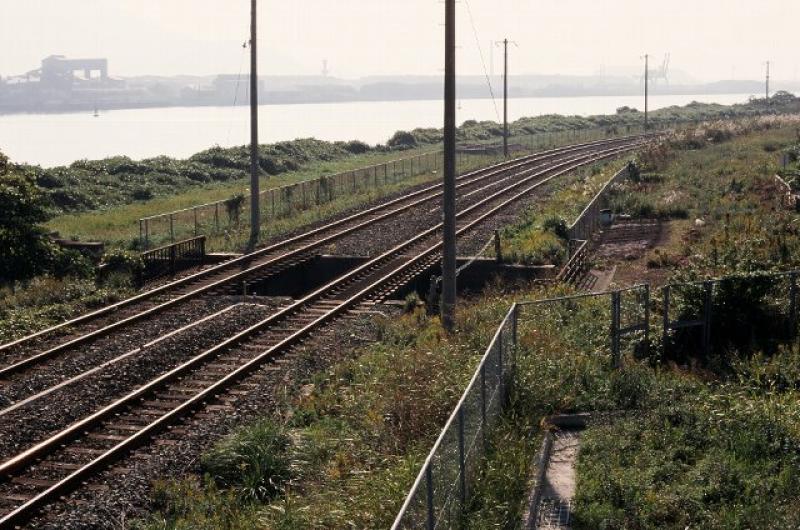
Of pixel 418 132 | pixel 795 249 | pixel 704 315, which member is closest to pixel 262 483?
pixel 704 315

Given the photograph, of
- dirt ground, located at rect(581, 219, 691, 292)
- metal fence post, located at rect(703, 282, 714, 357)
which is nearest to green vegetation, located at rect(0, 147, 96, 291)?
dirt ground, located at rect(581, 219, 691, 292)

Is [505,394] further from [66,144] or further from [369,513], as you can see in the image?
[66,144]

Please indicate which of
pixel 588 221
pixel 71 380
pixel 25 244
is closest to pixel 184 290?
pixel 25 244

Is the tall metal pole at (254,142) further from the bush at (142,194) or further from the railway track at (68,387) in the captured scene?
the bush at (142,194)

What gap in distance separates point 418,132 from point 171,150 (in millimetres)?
48185

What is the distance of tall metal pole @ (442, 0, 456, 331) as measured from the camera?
68.3 feet

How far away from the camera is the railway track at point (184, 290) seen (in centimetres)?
2164

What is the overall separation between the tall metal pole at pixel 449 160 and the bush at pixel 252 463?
22.3 ft

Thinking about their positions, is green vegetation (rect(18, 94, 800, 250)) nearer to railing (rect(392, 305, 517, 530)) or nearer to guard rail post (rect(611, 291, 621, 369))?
guard rail post (rect(611, 291, 621, 369))

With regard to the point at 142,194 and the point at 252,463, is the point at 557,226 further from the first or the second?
the point at 142,194

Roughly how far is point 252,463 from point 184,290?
14.3 meters

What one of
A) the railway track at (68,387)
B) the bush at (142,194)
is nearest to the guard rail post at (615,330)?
the railway track at (68,387)

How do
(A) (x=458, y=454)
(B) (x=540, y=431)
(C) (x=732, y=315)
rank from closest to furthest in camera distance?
(A) (x=458, y=454), (B) (x=540, y=431), (C) (x=732, y=315)

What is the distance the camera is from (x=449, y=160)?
2128 cm
